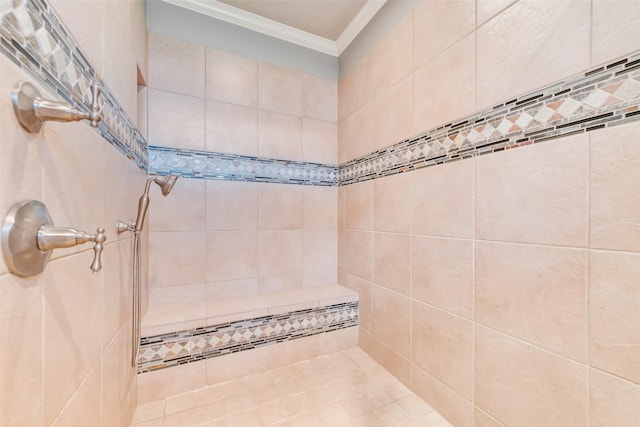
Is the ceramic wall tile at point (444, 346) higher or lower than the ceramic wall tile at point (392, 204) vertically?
lower

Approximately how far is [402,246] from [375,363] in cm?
78

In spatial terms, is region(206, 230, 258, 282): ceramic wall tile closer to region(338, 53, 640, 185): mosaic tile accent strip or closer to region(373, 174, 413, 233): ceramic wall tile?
region(373, 174, 413, 233): ceramic wall tile

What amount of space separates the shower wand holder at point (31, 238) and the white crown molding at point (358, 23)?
1878 mm

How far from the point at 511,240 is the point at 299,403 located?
121 cm

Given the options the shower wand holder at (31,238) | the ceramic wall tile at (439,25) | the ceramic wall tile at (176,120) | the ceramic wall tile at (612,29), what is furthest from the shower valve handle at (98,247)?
the ceramic wall tile at (439,25)

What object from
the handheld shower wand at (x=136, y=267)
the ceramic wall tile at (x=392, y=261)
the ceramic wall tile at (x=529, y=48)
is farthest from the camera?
the ceramic wall tile at (x=392, y=261)

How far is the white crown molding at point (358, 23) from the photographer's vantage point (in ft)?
5.13

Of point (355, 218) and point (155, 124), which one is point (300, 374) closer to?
point (355, 218)

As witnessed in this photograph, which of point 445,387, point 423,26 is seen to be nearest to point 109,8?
point 423,26

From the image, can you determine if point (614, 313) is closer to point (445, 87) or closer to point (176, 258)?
point (445, 87)

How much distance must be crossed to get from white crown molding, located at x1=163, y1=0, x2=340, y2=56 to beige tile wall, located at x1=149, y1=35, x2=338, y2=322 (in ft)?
0.73

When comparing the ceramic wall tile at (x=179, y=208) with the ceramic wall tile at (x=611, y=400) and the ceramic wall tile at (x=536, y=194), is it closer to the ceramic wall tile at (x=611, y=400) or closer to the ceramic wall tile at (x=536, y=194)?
the ceramic wall tile at (x=536, y=194)

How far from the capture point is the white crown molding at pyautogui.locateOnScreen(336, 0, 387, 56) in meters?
1.56

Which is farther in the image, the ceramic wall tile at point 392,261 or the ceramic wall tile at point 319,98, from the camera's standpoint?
the ceramic wall tile at point 319,98
